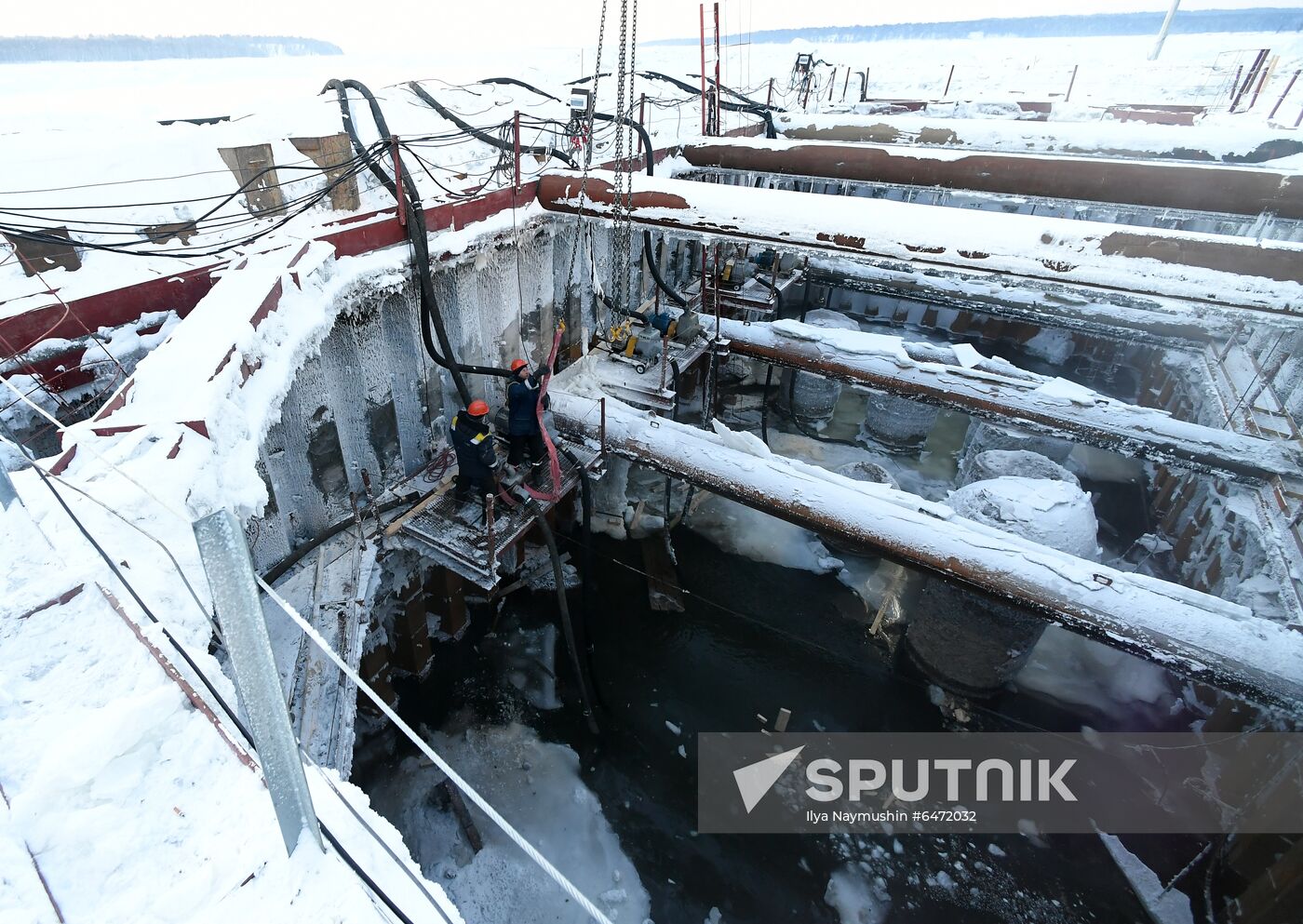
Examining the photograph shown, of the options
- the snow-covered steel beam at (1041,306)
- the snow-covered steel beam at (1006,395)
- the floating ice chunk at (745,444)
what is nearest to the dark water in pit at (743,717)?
the floating ice chunk at (745,444)

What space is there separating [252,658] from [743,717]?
744 centimetres

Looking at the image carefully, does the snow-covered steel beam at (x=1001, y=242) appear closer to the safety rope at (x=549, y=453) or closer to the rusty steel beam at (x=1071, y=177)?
the safety rope at (x=549, y=453)

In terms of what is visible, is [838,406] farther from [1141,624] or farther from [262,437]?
[262,437]

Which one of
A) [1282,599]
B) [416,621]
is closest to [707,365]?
[416,621]

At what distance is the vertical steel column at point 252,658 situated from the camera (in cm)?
143

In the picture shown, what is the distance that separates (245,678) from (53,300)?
21.6ft

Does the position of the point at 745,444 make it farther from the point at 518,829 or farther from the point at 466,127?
the point at 466,127

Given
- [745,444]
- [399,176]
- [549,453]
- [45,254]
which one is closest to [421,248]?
[399,176]

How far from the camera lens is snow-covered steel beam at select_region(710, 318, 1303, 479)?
782 centimetres

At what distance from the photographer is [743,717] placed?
26.5ft

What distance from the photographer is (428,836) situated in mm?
6688

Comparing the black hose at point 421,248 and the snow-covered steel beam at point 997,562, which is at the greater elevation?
the black hose at point 421,248

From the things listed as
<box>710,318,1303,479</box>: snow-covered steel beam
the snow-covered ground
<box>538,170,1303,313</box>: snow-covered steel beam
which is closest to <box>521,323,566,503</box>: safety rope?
the snow-covered ground

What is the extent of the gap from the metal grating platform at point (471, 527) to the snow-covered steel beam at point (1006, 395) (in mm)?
4341
